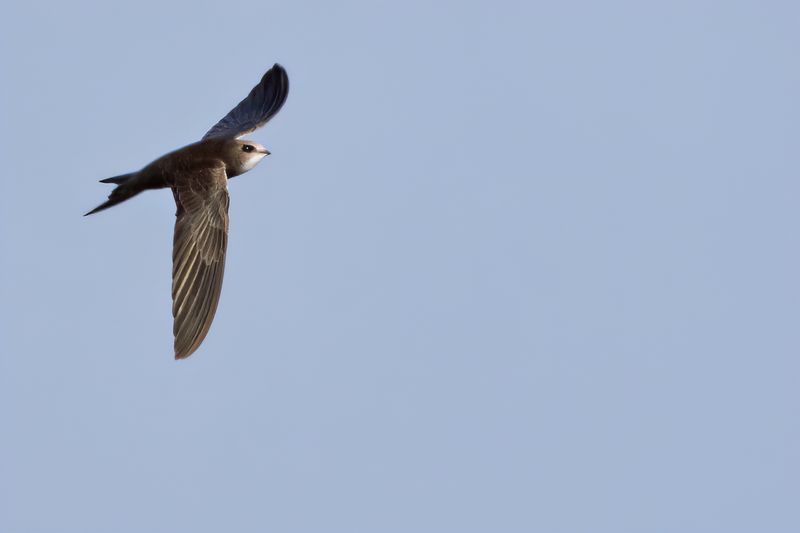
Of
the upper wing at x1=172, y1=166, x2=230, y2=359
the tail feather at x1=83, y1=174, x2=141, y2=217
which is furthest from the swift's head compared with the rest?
the tail feather at x1=83, y1=174, x2=141, y2=217

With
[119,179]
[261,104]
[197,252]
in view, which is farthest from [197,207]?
[261,104]

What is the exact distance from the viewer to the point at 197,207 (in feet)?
39.9

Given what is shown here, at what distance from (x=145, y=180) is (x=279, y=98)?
2333mm

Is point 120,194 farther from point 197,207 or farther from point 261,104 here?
point 261,104

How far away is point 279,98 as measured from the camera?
14266 millimetres

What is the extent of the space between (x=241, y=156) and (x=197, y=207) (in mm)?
961

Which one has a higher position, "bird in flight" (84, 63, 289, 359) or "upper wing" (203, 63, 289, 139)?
"upper wing" (203, 63, 289, 139)

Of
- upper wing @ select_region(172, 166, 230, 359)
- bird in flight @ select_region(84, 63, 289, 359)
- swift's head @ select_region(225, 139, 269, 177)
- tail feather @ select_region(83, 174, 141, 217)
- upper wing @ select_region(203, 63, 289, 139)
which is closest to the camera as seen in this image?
upper wing @ select_region(172, 166, 230, 359)

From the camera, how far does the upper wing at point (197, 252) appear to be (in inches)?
436

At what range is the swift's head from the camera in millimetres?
12836

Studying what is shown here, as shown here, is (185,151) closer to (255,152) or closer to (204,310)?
(255,152)

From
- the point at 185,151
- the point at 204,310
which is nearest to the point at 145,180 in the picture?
the point at 185,151

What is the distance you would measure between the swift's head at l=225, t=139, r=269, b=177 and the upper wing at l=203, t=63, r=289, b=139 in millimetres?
1017

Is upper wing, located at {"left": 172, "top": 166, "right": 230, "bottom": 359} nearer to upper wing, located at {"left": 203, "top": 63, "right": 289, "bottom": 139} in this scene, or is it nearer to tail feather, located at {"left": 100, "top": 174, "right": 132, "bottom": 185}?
tail feather, located at {"left": 100, "top": 174, "right": 132, "bottom": 185}
